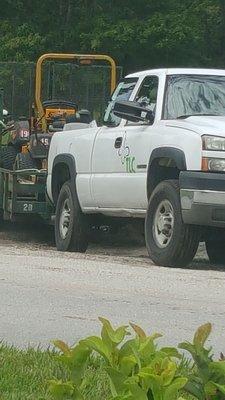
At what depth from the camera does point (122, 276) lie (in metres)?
9.88

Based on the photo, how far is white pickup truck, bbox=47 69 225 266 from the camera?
10.4 metres

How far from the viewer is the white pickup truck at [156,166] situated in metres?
10.4

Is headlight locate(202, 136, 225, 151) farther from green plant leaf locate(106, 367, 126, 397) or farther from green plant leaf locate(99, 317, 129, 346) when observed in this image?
green plant leaf locate(106, 367, 126, 397)

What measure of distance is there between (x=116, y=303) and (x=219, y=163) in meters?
2.57

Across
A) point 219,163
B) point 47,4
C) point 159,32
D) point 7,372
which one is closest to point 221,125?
point 219,163

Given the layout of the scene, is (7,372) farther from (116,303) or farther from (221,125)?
(221,125)

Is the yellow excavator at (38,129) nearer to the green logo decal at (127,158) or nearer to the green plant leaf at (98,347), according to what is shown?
the green logo decal at (127,158)

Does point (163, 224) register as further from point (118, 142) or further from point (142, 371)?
point (142, 371)

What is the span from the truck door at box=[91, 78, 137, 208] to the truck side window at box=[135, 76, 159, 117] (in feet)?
0.91

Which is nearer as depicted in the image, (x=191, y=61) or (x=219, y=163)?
(x=219, y=163)

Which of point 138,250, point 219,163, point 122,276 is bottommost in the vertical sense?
point 138,250

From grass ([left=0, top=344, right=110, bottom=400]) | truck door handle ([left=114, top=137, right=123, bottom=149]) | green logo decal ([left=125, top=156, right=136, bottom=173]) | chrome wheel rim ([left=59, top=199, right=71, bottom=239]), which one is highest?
grass ([left=0, top=344, right=110, bottom=400])

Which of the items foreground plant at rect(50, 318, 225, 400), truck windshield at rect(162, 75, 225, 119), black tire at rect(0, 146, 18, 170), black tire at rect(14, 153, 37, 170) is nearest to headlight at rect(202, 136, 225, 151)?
truck windshield at rect(162, 75, 225, 119)

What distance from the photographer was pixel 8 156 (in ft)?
54.0
